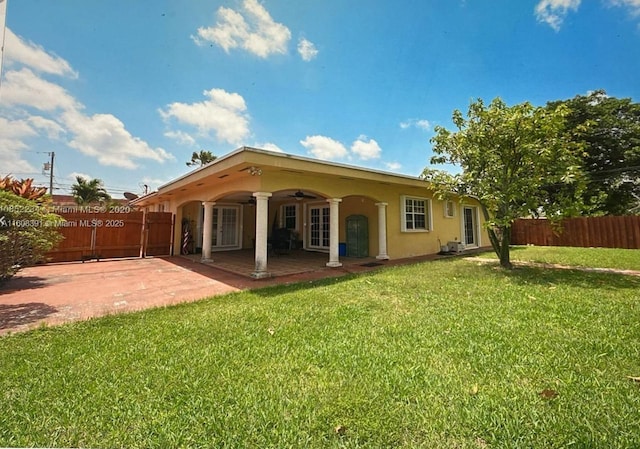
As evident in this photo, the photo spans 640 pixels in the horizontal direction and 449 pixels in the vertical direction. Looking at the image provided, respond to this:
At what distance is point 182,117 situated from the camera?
10.1 metres

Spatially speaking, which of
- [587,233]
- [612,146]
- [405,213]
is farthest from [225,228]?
[612,146]

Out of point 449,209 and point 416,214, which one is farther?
point 449,209

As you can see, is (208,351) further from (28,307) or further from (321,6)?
(321,6)

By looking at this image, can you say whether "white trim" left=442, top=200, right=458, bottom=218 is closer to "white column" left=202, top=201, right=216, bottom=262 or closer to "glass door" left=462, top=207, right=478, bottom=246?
"glass door" left=462, top=207, right=478, bottom=246

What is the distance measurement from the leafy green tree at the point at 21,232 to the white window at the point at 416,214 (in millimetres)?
11277

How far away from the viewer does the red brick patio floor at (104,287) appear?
4656mm

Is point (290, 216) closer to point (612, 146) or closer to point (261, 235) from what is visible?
point (261, 235)

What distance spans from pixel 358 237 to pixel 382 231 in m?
1.21

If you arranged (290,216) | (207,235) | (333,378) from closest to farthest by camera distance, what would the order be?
(333,378) < (207,235) < (290,216)

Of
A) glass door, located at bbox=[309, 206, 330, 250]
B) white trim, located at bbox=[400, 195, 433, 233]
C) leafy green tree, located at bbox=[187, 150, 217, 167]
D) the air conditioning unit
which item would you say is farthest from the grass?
leafy green tree, located at bbox=[187, 150, 217, 167]

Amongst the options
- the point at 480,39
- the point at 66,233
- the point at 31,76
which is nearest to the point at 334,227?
the point at 480,39

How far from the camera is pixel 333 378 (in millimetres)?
2525

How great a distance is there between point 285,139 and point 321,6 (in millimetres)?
4777

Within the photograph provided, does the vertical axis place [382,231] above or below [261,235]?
above
